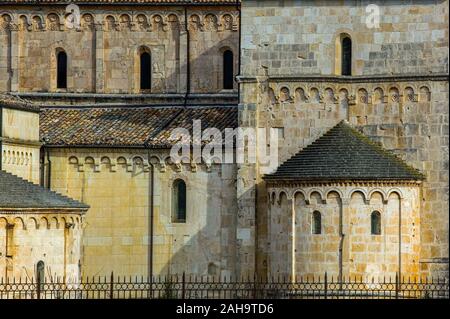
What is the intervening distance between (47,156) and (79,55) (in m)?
4.76

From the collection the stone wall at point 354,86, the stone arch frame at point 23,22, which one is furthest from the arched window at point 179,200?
the stone arch frame at point 23,22

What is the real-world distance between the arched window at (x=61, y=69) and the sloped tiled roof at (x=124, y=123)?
1400mm

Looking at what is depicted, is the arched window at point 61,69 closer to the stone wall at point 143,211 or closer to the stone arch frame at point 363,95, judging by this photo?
the stone wall at point 143,211

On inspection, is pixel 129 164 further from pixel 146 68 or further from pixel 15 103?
pixel 146 68

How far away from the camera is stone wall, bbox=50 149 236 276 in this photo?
189 ft

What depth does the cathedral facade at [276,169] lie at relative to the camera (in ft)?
177

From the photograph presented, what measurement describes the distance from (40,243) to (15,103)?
17.1 ft

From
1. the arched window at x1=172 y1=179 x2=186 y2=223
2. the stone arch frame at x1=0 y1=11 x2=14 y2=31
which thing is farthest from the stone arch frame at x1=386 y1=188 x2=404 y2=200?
the stone arch frame at x1=0 y1=11 x2=14 y2=31

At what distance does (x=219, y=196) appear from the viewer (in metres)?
57.5

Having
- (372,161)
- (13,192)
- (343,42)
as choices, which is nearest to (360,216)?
(372,161)

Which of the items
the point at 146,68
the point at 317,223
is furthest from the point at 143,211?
the point at 317,223

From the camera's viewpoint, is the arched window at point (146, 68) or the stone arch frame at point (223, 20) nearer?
the stone arch frame at point (223, 20)
